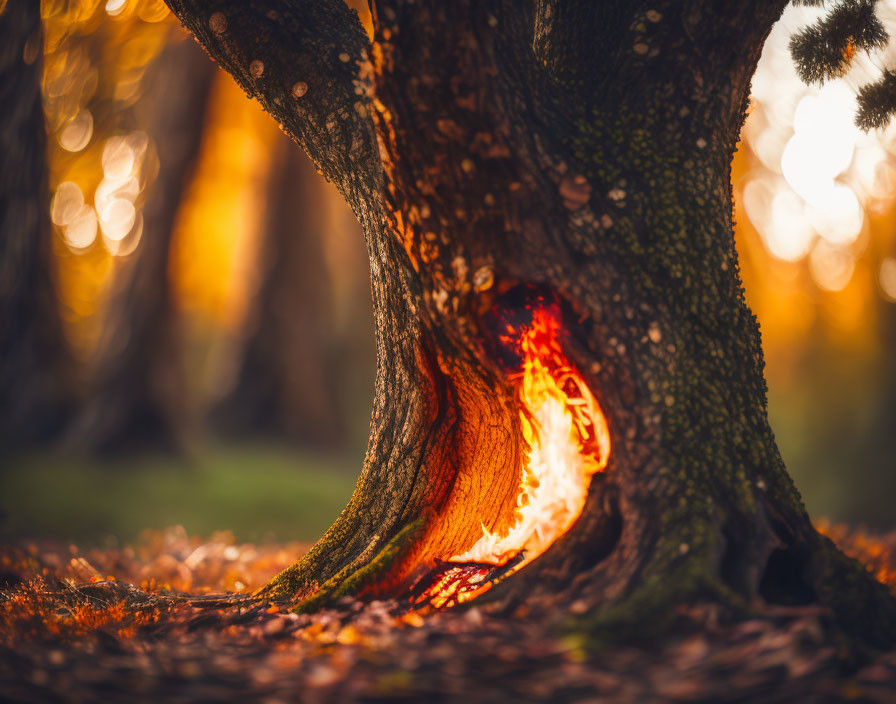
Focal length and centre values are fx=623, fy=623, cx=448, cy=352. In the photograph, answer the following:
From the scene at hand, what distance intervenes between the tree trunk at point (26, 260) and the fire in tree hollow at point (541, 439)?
7.14 meters

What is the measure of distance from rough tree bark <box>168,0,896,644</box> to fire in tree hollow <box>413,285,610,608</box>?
11 cm

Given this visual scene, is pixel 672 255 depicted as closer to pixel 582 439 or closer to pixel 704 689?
pixel 582 439

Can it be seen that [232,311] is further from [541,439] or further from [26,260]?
[541,439]

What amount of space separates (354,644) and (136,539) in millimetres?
6977

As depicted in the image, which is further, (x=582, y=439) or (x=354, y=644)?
(x=582, y=439)

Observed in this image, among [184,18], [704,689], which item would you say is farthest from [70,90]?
[704,689]

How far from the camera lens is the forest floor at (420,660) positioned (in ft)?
7.12

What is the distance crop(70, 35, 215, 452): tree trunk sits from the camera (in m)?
10.5

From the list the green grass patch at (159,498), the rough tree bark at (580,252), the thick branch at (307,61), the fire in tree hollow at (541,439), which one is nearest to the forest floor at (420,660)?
the rough tree bark at (580,252)

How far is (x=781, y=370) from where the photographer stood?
1633 centimetres

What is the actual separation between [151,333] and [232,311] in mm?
6175

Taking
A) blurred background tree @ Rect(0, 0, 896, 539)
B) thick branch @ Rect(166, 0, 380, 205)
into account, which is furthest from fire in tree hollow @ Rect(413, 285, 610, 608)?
blurred background tree @ Rect(0, 0, 896, 539)

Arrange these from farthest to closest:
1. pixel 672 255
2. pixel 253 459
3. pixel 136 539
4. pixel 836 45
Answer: pixel 253 459
pixel 136 539
pixel 836 45
pixel 672 255

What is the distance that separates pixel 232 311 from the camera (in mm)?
16938
